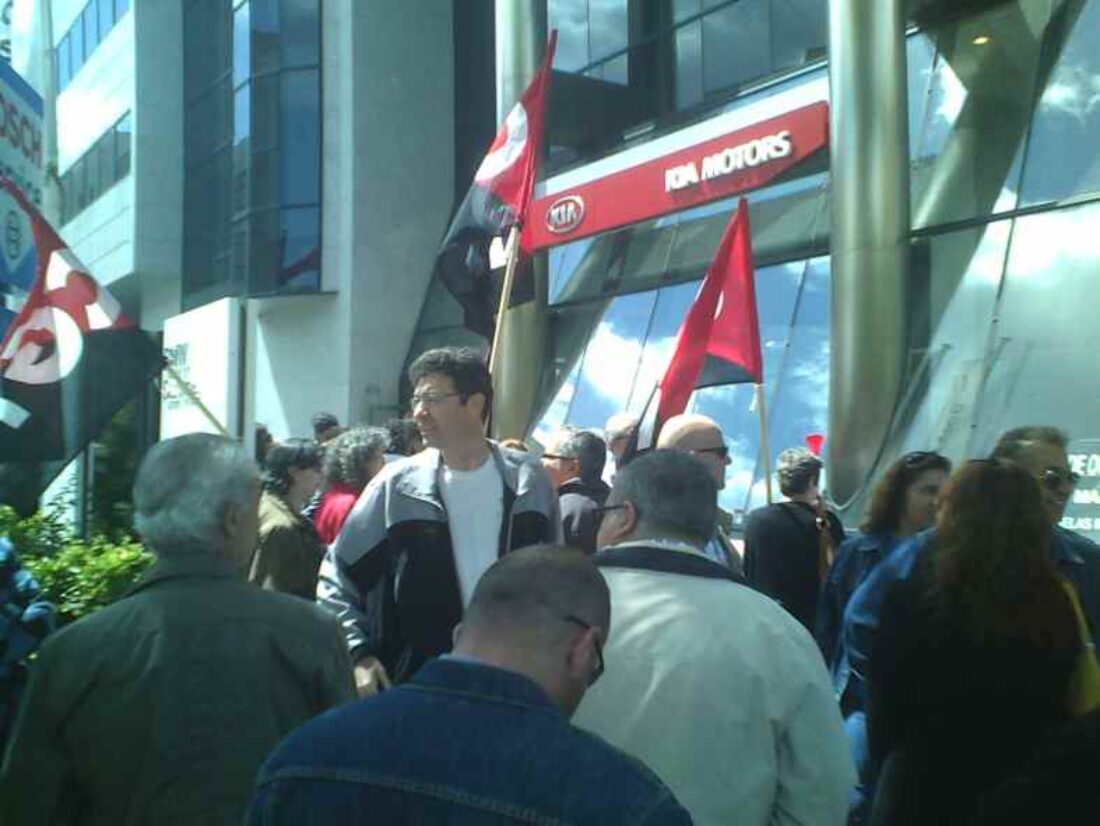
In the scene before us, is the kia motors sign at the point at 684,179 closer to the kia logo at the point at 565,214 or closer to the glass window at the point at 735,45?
the kia logo at the point at 565,214

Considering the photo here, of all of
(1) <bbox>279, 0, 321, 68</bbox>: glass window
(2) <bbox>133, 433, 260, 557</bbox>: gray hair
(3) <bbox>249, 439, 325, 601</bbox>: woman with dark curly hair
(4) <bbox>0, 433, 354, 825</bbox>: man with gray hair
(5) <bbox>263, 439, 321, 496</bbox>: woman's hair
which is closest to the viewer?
(4) <bbox>0, 433, 354, 825</bbox>: man with gray hair

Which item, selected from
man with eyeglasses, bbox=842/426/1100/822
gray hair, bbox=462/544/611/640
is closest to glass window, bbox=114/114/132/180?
man with eyeglasses, bbox=842/426/1100/822

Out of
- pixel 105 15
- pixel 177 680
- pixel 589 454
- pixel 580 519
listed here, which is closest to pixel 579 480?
pixel 589 454

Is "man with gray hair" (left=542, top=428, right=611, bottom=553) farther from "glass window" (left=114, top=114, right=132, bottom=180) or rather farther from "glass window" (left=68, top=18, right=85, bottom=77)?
"glass window" (left=68, top=18, right=85, bottom=77)

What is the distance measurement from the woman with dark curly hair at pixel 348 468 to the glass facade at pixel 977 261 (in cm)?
647

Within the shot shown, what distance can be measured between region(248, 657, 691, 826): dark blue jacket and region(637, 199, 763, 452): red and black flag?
5.12m

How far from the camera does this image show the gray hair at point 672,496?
9.41 feet

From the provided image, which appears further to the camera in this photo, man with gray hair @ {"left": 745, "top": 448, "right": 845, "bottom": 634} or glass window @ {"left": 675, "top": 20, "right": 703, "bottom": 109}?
glass window @ {"left": 675, "top": 20, "right": 703, "bottom": 109}

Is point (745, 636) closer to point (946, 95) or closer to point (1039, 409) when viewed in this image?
point (1039, 409)

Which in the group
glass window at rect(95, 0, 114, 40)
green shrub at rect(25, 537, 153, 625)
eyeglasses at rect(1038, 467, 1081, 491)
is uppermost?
glass window at rect(95, 0, 114, 40)

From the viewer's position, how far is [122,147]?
31.2 m

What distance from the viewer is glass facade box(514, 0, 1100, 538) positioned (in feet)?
36.1

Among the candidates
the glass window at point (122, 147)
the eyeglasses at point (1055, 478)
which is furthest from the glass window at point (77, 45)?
the eyeglasses at point (1055, 478)

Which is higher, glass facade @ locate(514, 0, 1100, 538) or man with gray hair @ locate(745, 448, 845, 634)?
glass facade @ locate(514, 0, 1100, 538)
